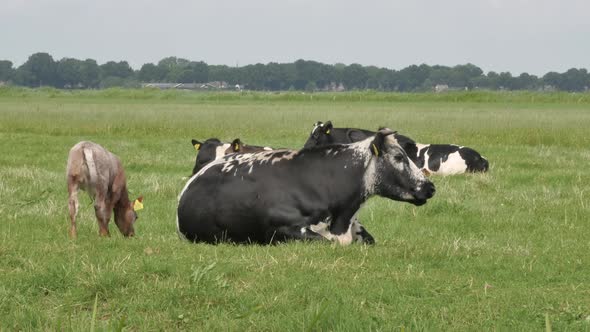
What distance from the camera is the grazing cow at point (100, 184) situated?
987cm

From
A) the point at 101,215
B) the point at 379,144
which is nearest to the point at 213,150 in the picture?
the point at 101,215

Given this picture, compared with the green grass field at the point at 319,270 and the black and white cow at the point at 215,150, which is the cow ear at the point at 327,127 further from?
the green grass field at the point at 319,270

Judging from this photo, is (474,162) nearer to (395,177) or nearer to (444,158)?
(444,158)

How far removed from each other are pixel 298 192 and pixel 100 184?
2.55 m

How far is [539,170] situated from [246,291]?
1248 cm

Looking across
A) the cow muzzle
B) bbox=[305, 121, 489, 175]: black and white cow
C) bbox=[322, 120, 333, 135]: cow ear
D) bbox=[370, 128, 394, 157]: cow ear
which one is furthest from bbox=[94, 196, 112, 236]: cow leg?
bbox=[305, 121, 489, 175]: black and white cow

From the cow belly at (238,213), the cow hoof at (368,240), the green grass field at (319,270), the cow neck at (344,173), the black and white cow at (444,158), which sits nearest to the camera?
the green grass field at (319,270)

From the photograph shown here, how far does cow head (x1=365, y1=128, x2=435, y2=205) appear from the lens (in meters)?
9.19

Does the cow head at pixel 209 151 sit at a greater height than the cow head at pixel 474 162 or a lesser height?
greater

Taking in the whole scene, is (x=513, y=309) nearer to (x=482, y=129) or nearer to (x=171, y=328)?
(x=171, y=328)

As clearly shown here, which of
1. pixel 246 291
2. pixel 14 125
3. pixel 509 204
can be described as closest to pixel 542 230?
pixel 509 204

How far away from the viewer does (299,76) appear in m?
184

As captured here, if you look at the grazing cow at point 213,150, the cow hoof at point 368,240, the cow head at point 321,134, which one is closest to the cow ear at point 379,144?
the cow hoof at point 368,240

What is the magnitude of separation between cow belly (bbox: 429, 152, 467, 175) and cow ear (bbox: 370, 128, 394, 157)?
351 inches
